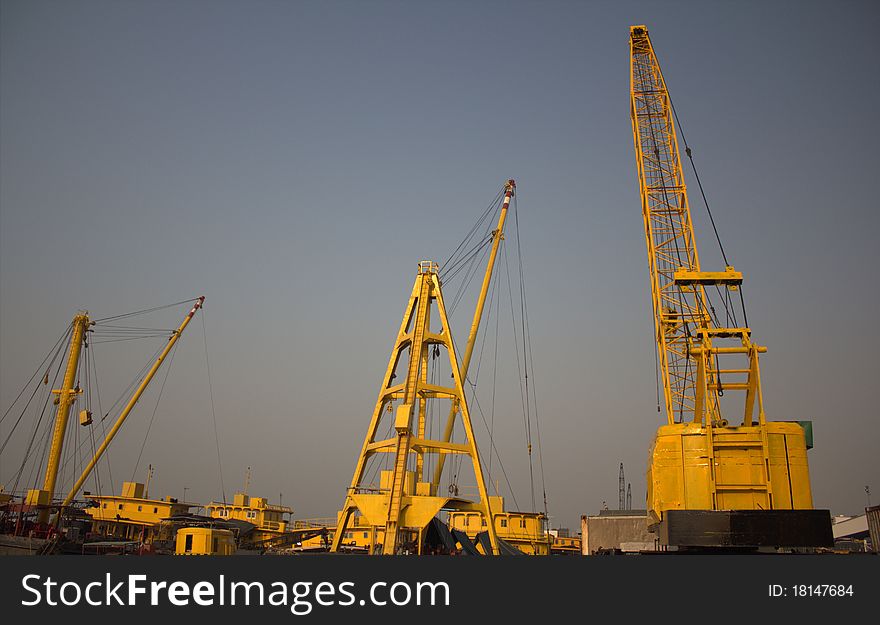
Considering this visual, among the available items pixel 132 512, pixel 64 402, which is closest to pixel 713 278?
pixel 64 402

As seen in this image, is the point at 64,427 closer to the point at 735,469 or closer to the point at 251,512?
the point at 251,512

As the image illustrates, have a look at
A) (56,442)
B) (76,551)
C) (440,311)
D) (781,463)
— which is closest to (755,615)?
(781,463)

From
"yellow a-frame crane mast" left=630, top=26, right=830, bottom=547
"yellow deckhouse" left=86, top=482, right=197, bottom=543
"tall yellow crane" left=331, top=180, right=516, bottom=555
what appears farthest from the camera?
"yellow deckhouse" left=86, top=482, right=197, bottom=543

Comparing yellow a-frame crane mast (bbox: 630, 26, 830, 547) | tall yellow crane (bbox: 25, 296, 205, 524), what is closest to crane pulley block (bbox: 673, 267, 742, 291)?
yellow a-frame crane mast (bbox: 630, 26, 830, 547)

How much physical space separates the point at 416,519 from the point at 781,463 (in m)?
20.3

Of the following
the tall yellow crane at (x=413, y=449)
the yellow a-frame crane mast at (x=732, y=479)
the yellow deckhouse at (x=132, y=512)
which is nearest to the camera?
the yellow a-frame crane mast at (x=732, y=479)

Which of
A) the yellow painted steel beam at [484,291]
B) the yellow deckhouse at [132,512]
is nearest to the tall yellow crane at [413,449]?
the yellow painted steel beam at [484,291]

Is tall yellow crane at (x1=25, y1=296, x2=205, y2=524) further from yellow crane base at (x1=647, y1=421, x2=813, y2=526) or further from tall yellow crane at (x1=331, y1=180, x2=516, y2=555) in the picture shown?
yellow crane base at (x1=647, y1=421, x2=813, y2=526)

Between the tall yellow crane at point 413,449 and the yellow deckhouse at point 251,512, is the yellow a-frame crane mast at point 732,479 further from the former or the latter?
the yellow deckhouse at point 251,512

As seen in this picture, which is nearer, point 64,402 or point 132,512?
point 64,402

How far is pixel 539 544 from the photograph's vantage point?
61.2m

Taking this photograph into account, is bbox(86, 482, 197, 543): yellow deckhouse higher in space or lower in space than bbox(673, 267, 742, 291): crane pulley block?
lower

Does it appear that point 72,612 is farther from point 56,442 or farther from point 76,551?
point 56,442

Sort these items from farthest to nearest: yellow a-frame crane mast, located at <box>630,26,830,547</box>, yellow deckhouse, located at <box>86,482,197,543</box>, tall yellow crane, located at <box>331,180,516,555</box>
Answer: yellow deckhouse, located at <box>86,482,197,543</box> → tall yellow crane, located at <box>331,180,516,555</box> → yellow a-frame crane mast, located at <box>630,26,830,547</box>
